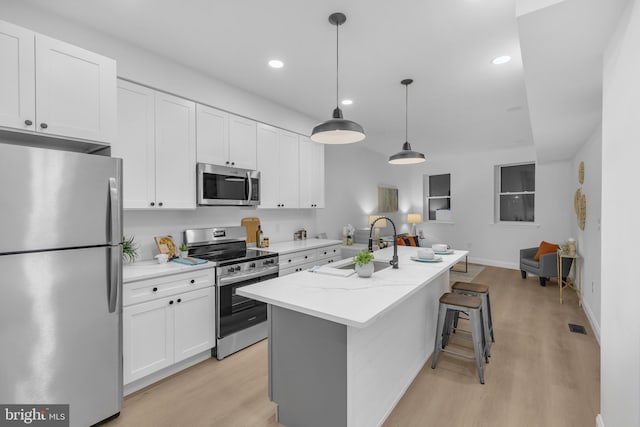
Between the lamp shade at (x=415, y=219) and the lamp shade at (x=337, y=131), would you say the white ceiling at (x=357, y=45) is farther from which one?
the lamp shade at (x=415, y=219)

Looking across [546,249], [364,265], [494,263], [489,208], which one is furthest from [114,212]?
[494,263]

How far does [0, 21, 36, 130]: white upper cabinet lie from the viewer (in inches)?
68.4

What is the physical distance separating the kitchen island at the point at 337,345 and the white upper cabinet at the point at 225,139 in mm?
1725

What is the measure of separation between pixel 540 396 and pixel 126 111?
3961 mm

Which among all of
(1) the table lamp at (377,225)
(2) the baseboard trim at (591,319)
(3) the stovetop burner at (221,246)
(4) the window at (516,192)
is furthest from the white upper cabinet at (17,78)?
(4) the window at (516,192)

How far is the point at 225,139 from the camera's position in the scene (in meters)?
3.25

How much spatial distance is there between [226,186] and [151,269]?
3.75 feet

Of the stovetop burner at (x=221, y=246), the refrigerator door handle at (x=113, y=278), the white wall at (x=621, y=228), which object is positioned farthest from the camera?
the stovetop burner at (x=221, y=246)

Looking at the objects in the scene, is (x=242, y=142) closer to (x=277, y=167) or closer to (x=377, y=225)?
(x=277, y=167)

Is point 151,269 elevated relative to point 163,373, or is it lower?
elevated

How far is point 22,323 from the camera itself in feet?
5.37

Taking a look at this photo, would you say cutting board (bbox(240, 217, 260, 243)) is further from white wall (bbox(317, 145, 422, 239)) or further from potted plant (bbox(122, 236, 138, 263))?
white wall (bbox(317, 145, 422, 239))

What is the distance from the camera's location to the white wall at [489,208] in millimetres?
6188

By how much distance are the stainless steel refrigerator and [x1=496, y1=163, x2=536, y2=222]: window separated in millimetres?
7600
